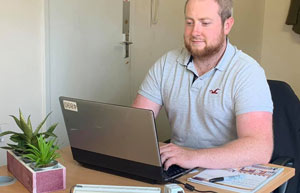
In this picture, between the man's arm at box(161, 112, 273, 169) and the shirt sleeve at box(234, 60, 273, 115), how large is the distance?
3 cm

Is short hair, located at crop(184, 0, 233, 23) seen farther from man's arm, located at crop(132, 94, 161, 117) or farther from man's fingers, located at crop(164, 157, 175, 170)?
man's fingers, located at crop(164, 157, 175, 170)

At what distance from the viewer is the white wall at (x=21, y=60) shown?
2.54 m

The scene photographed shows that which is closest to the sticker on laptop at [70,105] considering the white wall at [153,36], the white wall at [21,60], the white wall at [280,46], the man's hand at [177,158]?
the man's hand at [177,158]

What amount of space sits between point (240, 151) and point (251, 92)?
0.28m

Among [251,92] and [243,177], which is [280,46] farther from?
[243,177]

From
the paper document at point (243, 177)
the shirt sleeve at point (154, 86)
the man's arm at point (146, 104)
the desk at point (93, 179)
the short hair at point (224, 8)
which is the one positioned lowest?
the desk at point (93, 179)

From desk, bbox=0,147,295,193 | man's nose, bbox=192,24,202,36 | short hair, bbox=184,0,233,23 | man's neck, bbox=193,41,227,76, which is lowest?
desk, bbox=0,147,295,193

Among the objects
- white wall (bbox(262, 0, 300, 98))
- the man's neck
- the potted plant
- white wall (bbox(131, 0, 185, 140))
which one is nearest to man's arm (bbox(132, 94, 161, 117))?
the man's neck

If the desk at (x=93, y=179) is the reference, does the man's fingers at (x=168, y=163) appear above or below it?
above

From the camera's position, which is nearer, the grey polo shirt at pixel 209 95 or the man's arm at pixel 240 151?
the man's arm at pixel 240 151

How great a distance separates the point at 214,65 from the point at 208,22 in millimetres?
192

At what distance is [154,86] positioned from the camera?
192 centimetres

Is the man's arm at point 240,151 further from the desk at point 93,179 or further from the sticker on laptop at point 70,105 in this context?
the sticker on laptop at point 70,105

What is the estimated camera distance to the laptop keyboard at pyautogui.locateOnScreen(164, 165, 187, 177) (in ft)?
4.51
